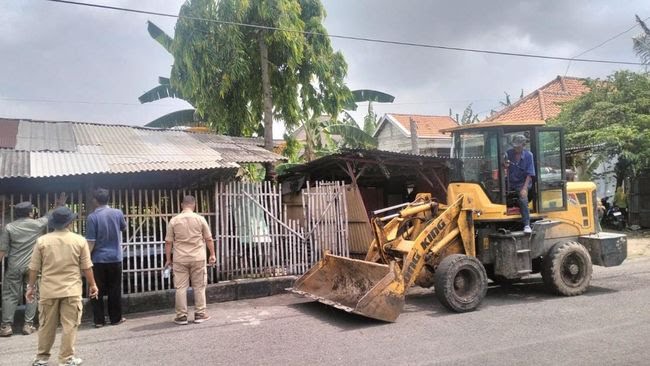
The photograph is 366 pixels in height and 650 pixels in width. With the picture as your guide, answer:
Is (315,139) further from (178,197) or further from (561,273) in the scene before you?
(561,273)

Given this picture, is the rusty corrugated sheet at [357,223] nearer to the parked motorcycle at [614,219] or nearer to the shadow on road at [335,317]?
the shadow on road at [335,317]

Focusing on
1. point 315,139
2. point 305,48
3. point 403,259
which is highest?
point 305,48

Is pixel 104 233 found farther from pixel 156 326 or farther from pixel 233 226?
pixel 233 226

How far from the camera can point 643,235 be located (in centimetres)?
1499

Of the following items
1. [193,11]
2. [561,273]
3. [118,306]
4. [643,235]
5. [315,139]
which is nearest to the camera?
[118,306]

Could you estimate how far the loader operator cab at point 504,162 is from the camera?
7.49 m

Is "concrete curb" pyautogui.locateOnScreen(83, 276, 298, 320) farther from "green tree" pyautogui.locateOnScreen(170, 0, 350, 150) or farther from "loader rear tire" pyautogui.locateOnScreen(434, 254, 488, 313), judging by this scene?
"green tree" pyautogui.locateOnScreen(170, 0, 350, 150)

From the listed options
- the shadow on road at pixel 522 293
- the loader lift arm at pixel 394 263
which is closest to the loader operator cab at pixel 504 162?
the loader lift arm at pixel 394 263

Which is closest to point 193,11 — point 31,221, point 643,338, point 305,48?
point 305,48

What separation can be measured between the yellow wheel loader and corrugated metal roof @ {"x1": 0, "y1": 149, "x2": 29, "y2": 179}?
4.15 meters

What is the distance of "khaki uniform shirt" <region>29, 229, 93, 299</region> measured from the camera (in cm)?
484

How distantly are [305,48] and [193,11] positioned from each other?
109 inches

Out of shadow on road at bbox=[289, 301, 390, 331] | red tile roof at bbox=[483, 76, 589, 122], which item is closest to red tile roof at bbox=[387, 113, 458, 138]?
red tile roof at bbox=[483, 76, 589, 122]

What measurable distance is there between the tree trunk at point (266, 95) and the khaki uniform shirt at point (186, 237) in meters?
5.48
